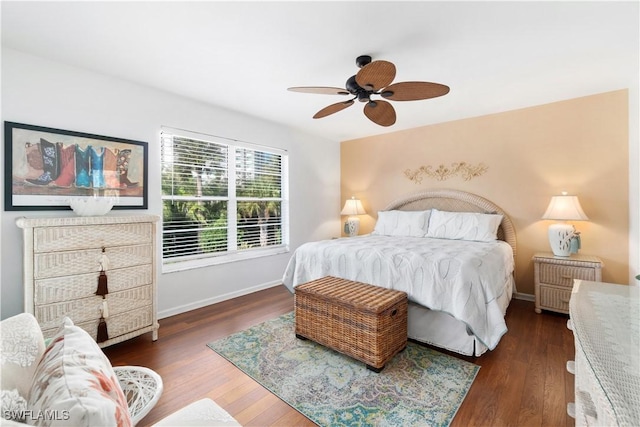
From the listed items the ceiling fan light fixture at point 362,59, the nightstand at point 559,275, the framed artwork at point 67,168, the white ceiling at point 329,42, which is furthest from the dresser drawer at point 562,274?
the framed artwork at point 67,168

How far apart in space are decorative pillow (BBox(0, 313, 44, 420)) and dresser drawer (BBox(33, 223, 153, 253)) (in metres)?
1.41

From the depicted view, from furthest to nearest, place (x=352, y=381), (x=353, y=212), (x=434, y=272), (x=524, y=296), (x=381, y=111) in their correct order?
(x=353, y=212) → (x=524, y=296) → (x=381, y=111) → (x=434, y=272) → (x=352, y=381)

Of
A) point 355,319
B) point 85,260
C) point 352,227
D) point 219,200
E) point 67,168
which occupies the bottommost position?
point 355,319

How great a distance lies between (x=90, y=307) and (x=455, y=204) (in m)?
4.34

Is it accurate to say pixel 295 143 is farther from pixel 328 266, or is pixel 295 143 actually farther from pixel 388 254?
pixel 388 254

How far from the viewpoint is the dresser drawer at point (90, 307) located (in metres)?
2.08

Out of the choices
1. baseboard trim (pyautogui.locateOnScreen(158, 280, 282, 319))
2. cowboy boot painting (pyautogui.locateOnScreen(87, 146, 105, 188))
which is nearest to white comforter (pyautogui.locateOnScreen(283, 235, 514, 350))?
baseboard trim (pyautogui.locateOnScreen(158, 280, 282, 319))

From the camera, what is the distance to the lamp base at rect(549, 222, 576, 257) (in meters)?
3.16

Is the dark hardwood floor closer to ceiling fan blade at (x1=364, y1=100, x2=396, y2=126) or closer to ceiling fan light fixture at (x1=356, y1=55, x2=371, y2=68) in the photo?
ceiling fan blade at (x1=364, y1=100, x2=396, y2=126)

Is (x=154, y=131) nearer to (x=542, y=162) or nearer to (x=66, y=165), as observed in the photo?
(x=66, y=165)

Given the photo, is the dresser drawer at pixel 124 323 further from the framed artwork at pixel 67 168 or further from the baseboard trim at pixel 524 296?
the baseboard trim at pixel 524 296

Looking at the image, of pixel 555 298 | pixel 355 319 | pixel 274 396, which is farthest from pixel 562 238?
pixel 274 396

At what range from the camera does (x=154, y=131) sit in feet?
10.1

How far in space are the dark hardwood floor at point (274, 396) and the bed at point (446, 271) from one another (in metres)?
0.26
